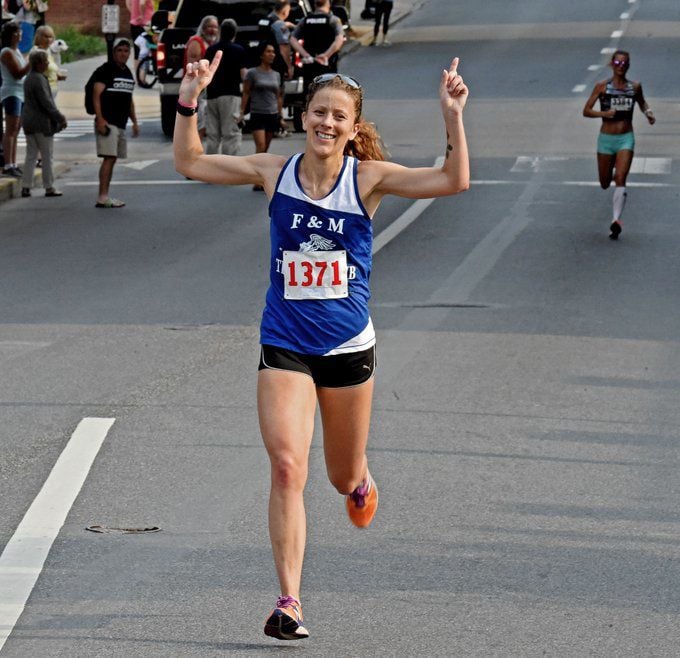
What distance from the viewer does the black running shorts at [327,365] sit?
5.68m

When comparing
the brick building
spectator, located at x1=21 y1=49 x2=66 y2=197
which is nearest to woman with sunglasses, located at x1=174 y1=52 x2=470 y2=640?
spectator, located at x1=21 y1=49 x2=66 y2=197

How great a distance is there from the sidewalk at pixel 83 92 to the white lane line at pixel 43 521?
12.2m

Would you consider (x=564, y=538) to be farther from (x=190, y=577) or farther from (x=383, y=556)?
(x=190, y=577)

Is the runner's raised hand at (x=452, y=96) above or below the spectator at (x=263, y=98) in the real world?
above

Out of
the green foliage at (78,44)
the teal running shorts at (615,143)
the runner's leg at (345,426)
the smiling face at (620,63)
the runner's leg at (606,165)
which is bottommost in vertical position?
the green foliage at (78,44)

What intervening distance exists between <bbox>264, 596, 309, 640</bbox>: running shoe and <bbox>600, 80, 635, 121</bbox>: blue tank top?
1150 cm

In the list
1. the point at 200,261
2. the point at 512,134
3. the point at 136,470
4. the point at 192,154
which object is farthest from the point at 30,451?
the point at 512,134

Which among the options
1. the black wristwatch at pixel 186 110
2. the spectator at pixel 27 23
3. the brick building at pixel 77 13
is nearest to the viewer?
the black wristwatch at pixel 186 110

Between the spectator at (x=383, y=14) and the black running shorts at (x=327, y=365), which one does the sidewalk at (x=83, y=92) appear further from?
the black running shorts at (x=327, y=365)

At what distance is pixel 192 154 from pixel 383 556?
71.6 inches

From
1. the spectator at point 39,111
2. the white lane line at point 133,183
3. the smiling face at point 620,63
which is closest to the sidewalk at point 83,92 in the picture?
the white lane line at point 133,183

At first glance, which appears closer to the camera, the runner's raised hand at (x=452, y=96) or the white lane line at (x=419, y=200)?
the runner's raised hand at (x=452, y=96)

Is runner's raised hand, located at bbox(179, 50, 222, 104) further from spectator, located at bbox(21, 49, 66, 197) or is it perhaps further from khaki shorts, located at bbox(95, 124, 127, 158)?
spectator, located at bbox(21, 49, 66, 197)

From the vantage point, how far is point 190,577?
6074mm
